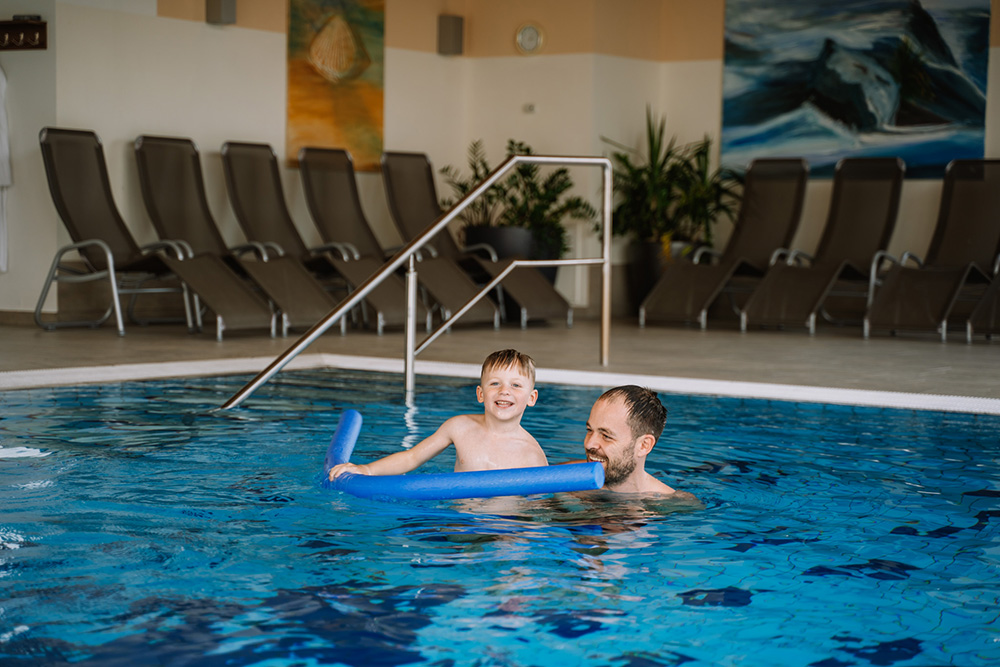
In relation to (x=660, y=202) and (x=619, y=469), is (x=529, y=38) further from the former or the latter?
(x=619, y=469)

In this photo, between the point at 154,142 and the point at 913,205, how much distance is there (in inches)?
249

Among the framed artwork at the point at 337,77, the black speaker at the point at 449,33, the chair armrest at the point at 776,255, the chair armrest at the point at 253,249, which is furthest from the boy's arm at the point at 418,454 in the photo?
the black speaker at the point at 449,33

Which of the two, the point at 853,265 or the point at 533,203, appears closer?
the point at 853,265

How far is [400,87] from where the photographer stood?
10523mm

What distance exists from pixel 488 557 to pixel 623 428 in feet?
1.67

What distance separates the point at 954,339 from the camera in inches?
333

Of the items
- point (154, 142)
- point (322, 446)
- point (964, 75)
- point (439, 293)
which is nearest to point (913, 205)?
point (964, 75)

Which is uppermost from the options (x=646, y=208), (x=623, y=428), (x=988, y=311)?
(x=646, y=208)

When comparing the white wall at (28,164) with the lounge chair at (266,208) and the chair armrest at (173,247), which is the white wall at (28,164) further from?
the lounge chair at (266,208)

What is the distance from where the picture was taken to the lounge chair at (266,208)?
340 inches

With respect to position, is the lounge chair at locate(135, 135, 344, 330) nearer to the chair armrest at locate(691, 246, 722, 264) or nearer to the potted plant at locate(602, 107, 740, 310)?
the chair armrest at locate(691, 246, 722, 264)

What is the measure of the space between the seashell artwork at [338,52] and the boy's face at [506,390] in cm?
749

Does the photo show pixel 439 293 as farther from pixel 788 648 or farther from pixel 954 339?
pixel 788 648

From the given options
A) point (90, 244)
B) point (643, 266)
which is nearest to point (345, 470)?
point (90, 244)
